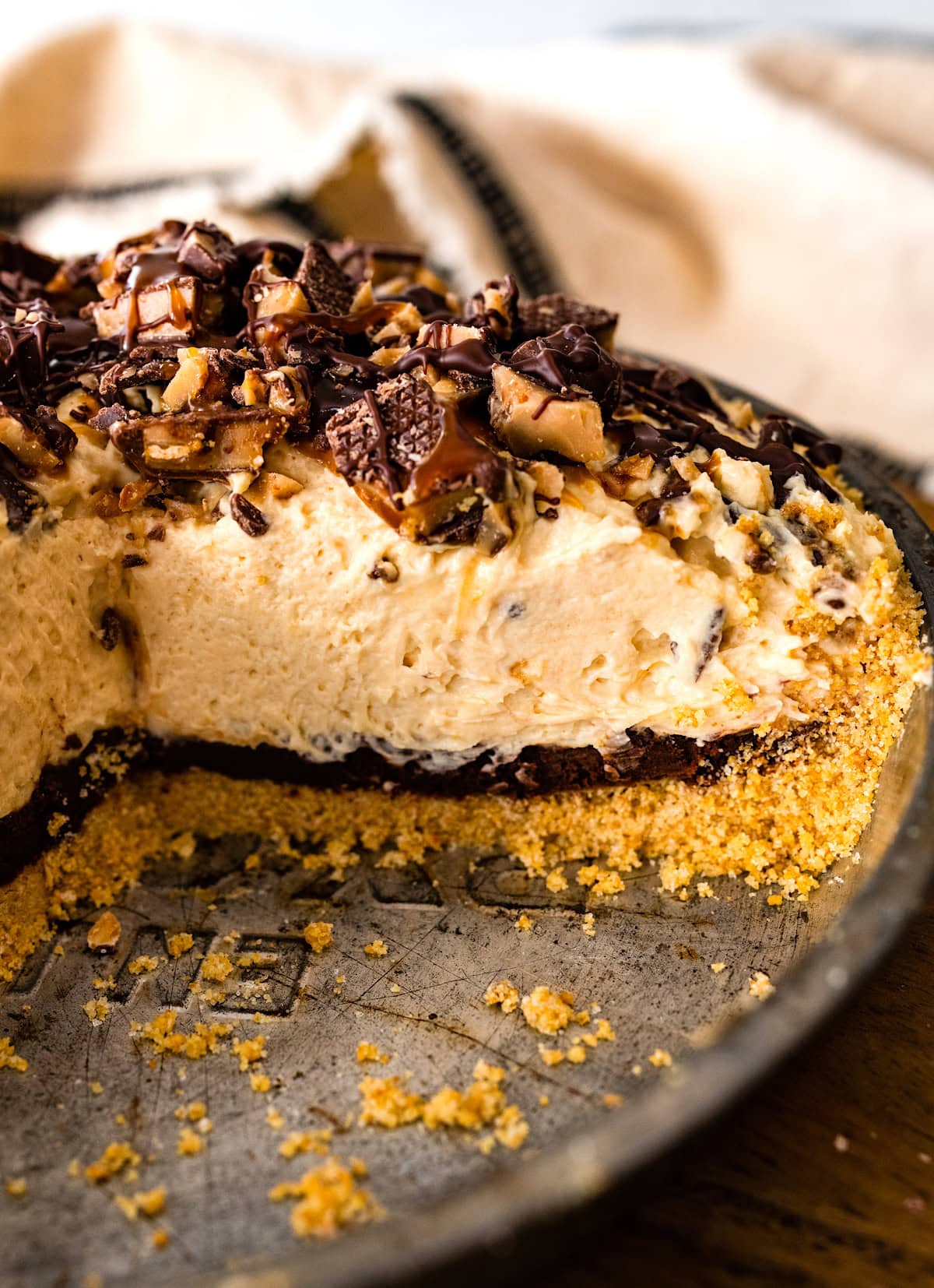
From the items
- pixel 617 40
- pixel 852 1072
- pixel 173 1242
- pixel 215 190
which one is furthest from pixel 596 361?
pixel 617 40

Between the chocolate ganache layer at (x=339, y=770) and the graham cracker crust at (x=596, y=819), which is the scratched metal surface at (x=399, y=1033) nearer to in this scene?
the graham cracker crust at (x=596, y=819)

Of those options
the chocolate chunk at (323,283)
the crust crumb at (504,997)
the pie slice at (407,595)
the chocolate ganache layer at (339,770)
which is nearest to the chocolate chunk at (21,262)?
the pie slice at (407,595)

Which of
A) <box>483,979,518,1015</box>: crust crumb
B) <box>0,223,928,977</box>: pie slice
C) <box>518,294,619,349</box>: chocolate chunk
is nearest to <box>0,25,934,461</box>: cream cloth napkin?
<box>518,294,619,349</box>: chocolate chunk

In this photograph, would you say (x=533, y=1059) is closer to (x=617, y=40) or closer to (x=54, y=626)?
(x=54, y=626)

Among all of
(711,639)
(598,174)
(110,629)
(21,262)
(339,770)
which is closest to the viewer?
(711,639)

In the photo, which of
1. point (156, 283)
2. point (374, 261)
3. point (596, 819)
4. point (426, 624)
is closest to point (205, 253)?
point (156, 283)

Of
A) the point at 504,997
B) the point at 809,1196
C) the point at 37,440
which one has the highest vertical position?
the point at 37,440

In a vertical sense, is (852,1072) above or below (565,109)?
below

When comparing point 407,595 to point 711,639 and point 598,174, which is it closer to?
point 711,639
